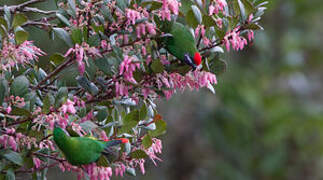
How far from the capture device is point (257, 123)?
591cm

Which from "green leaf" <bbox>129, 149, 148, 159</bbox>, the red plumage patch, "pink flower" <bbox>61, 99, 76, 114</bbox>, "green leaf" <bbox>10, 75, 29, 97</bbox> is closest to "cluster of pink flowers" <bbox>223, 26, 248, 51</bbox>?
the red plumage patch

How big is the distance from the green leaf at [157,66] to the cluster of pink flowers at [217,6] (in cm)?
23

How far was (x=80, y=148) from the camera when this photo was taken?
156 centimetres

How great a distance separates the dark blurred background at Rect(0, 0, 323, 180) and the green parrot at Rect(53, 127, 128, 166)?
402cm

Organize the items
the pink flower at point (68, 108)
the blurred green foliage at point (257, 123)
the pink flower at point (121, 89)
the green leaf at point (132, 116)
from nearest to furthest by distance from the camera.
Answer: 1. the pink flower at point (68, 108)
2. the pink flower at point (121, 89)
3. the green leaf at point (132, 116)
4. the blurred green foliage at point (257, 123)

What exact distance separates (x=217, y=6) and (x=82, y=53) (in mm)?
455

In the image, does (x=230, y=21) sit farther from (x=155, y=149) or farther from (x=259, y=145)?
(x=259, y=145)

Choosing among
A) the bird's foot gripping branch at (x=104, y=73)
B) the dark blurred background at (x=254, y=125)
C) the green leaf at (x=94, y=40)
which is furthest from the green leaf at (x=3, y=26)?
the dark blurred background at (x=254, y=125)

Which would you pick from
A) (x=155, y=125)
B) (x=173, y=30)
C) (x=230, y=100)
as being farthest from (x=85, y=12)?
(x=230, y=100)

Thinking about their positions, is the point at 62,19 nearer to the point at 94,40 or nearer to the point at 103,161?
the point at 94,40

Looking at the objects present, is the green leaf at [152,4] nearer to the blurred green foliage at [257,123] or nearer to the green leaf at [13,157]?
the green leaf at [13,157]

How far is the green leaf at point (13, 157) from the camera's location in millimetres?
1617

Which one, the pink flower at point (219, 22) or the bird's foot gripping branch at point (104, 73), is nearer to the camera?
the bird's foot gripping branch at point (104, 73)

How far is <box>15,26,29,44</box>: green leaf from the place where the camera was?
4.93 feet
